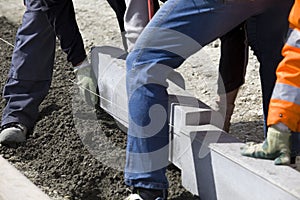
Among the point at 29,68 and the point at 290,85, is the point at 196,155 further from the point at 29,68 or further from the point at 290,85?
the point at 29,68

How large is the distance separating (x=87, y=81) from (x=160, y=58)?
62.2 inches

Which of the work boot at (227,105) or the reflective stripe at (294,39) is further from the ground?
the reflective stripe at (294,39)

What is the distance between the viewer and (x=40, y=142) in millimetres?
4770

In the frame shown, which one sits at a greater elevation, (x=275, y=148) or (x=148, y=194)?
(x=275, y=148)

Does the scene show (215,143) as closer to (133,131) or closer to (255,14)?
(133,131)

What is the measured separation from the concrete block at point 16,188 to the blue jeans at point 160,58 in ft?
1.71

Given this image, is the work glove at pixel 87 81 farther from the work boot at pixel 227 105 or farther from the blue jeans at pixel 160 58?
the blue jeans at pixel 160 58

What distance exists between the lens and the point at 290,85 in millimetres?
3141

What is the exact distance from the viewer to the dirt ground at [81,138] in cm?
425

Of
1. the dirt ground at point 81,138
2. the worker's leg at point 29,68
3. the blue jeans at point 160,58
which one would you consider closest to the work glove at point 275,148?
the blue jeans at point 160,58

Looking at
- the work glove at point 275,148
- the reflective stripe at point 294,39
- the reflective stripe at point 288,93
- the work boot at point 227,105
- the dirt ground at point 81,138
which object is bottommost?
the dirt ground at point 81,138

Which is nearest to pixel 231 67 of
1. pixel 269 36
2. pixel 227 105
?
pixel 227 105

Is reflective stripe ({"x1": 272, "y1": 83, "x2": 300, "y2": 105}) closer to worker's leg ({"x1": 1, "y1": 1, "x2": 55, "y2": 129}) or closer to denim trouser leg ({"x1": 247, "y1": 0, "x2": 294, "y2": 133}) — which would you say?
denim trouser leg ({"x1": 247, "y1": 0, "x2": 294, "y2": 133})

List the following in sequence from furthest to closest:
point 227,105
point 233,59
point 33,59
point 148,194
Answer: point 33,59 → point 227,105 → point 233,59 → point 148,194
